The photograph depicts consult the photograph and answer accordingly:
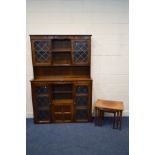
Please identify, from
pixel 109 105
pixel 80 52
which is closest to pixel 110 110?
pixel 109 105

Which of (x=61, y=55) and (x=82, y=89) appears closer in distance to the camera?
(x=82, y=89)

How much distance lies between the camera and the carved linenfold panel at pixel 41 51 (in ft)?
12.7

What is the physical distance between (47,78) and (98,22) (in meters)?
1.78

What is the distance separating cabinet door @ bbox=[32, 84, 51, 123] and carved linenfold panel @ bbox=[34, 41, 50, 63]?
0.58 meters

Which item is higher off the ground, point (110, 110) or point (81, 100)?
point (81, 100)

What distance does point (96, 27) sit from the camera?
4156 millimetres

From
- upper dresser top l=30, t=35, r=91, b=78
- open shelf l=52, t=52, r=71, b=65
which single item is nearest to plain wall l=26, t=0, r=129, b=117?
upper dresser top l=30, t=35, r=91, b=78

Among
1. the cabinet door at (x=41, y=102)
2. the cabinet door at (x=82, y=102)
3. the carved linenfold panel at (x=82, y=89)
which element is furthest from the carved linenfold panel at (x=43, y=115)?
the carved linenfold panel at (x=82, y=89)

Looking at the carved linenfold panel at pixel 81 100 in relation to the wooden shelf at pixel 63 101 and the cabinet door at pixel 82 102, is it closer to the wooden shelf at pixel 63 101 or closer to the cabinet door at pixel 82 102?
the cabinet door at pixel 82 102

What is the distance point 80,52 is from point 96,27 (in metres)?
0.76

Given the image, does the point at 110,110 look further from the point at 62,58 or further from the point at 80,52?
the point at 62,58

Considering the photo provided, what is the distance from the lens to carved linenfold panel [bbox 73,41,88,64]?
3895 millimetres
